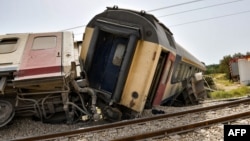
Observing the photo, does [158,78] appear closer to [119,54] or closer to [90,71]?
[119,54]

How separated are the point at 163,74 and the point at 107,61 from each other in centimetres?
169

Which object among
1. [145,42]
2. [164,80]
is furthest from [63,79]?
[164,80]

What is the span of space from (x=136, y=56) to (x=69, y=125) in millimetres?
2587

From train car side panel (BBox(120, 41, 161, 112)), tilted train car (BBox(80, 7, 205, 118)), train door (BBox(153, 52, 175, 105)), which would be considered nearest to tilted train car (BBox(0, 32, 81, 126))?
tilted train car (BBox(80, 7, 205, 118))

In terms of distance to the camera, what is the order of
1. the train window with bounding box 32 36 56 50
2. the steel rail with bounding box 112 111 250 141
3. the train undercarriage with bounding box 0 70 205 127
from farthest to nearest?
1. the train window with bounding box 32 36 56 50
2. the train undercarriage with bounding box 0 70 205 127
3. the steel rail with bounding box 112 111 250 141

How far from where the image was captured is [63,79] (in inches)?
303

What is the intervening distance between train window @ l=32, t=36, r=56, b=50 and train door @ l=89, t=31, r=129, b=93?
51.0 inches

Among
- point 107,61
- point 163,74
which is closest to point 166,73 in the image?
point 163,74

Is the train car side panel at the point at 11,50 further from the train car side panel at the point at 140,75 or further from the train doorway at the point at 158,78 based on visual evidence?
the train doorway at the point at 158,78

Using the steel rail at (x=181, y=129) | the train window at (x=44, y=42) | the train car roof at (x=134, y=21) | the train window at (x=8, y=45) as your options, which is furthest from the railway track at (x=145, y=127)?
the train window at (x=8, y=45)

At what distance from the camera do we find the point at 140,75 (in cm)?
821

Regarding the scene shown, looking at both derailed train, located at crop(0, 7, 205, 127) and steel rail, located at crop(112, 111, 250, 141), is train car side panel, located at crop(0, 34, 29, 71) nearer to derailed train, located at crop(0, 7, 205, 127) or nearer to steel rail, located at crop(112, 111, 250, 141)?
derailed train, located at crop(0, 7, 205, 127)

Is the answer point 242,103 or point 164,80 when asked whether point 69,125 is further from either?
point 242,103

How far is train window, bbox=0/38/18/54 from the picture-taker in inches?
333
